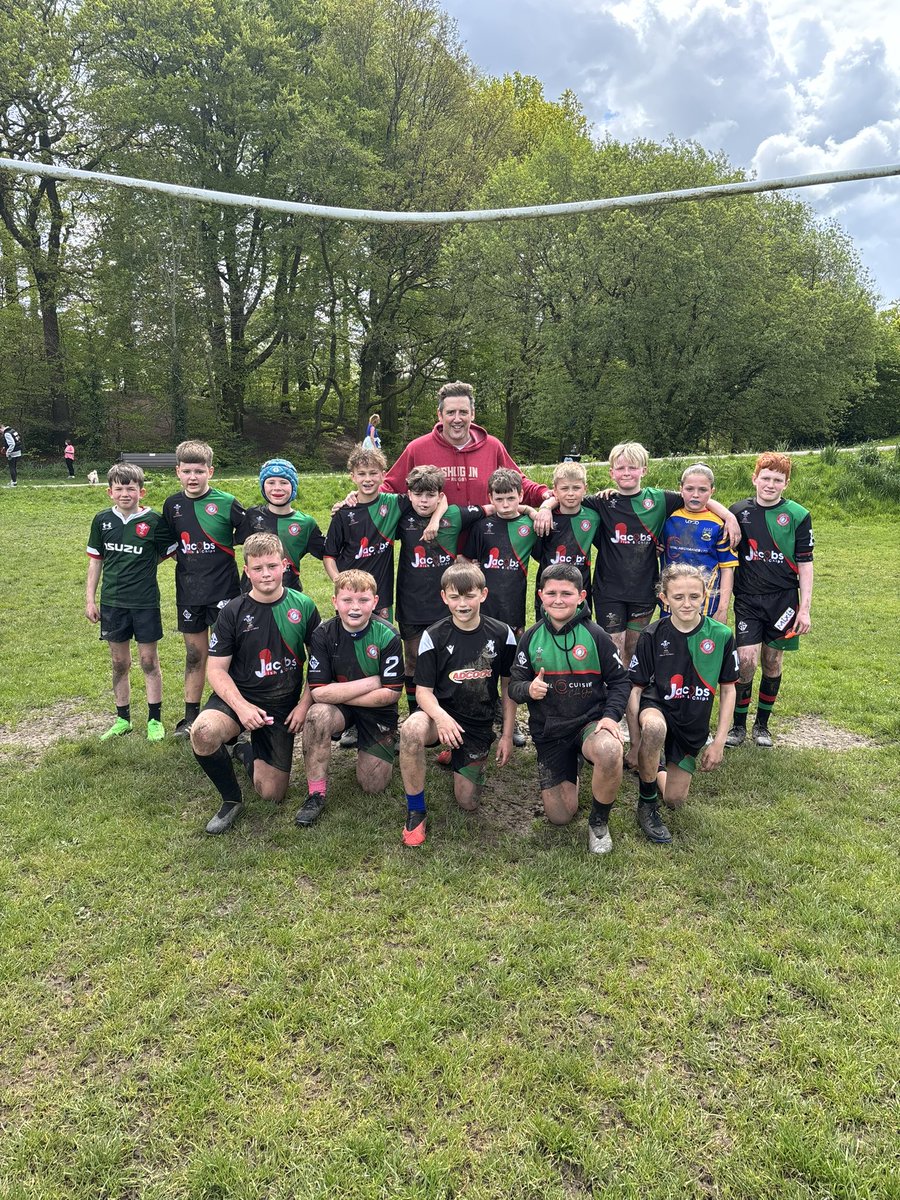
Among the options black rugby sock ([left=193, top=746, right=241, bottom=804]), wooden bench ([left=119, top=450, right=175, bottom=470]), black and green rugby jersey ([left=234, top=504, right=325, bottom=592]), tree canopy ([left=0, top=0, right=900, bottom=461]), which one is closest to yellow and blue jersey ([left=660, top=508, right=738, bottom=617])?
black and green rugby jersey ([left=234, top=504, right=325, bottom=592])

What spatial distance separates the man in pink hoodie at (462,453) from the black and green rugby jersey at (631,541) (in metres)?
0.52

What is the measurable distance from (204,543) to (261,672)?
146cm

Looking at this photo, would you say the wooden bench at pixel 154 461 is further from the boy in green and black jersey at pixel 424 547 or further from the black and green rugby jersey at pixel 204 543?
the boy in green and black jersey at pixel 424 547

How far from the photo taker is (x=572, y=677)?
407cm

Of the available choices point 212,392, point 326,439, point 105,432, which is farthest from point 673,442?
point 105,432

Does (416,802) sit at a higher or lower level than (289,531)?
lower

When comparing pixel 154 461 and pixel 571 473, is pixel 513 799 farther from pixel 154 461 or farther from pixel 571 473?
pixel 154 461

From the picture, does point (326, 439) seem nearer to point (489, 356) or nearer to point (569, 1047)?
point (489, 356)

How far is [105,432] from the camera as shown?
26688 millimetres

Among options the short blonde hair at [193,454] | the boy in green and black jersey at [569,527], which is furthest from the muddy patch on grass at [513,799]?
the short blonde hair at [193,454]

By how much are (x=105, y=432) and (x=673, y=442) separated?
884 inches

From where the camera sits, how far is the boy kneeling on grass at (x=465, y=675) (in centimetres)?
416

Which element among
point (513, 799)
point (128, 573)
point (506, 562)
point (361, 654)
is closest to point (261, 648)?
point (361, 654)

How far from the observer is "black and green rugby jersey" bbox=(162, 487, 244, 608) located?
207 inches
